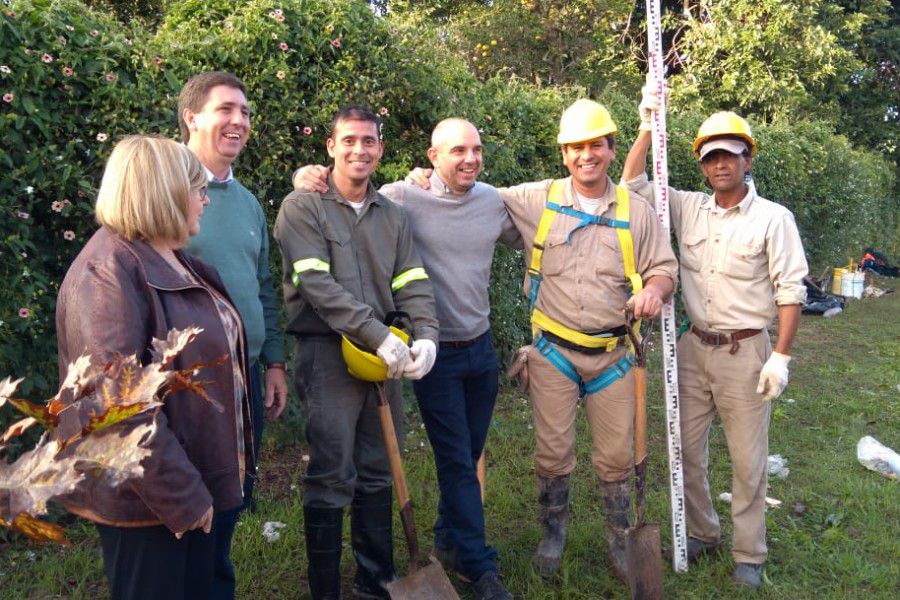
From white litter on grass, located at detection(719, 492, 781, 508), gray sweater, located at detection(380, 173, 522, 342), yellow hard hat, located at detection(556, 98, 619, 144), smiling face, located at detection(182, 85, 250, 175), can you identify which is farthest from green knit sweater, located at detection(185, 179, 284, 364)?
white litter on grass, located at detection(719, 492, 781, 508)

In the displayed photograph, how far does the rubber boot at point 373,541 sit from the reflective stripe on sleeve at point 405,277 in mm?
944

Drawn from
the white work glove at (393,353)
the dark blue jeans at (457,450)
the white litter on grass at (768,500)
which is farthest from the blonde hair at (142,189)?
the white litter on grass at (768,500)

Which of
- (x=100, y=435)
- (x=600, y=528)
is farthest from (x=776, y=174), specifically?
(x=100, y=435)

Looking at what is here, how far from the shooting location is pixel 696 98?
651 inches

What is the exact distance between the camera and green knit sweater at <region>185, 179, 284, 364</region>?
3.12 m

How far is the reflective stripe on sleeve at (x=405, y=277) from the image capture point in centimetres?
345

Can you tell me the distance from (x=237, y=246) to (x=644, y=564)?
233cm

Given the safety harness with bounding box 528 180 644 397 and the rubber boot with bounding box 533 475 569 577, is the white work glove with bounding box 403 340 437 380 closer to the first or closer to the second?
the safety harness with bounding box 528 180 644 397

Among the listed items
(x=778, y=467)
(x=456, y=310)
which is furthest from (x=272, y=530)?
(x=778, y=467)

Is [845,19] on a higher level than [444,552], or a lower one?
higher

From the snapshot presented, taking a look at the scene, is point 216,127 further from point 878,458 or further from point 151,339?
point 878,458

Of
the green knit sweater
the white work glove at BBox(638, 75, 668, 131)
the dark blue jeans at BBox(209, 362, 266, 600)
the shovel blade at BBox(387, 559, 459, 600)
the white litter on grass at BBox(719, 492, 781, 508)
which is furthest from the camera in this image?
the white litter on grass at BBox(719, 492, 781, 508)

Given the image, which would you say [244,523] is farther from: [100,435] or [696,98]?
[696,98]

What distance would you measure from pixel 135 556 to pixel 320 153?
326 cm
